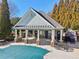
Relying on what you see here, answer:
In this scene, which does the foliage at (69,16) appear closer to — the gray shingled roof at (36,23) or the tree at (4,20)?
the gray shingled roof at (36,23)

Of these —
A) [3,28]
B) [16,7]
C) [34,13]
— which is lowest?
[3,28]


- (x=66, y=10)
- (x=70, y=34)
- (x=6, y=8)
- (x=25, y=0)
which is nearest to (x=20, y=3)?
(x=25, y=0)

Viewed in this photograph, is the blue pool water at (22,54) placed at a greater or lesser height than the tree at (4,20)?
lesser

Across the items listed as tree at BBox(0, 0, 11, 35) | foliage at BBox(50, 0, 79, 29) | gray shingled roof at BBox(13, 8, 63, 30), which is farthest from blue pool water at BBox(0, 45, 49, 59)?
foliage at BBox(50, 0, 79, 29)

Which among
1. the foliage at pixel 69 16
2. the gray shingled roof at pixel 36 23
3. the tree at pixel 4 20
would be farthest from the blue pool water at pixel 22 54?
the foliage at pixel 69 16

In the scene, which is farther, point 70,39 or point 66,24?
point 66,24

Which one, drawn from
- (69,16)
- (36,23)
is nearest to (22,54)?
(36,23)

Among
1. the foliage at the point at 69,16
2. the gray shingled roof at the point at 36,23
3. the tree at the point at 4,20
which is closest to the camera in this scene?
the gray shingled roof at the point at 36,23

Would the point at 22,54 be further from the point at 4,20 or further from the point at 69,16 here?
the point at 69,16

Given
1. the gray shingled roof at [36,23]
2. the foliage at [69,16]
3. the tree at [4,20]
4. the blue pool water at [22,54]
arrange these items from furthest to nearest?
the foliage at [69,16], the tree at [4,20], the gray shingled roof at [36,23], the blue pool water at [22,54]

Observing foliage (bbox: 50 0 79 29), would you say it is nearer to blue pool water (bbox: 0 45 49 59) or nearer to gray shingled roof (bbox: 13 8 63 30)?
gray shingled roof (bbox: 13 8 63 30)

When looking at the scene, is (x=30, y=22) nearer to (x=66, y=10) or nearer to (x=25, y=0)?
(x=25, y=0)

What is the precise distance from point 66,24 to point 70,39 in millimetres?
19444

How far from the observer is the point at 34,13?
33562 millimetres
